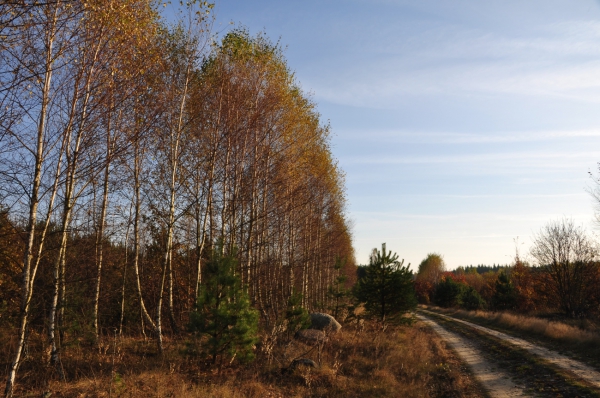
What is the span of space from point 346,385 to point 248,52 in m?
12.2

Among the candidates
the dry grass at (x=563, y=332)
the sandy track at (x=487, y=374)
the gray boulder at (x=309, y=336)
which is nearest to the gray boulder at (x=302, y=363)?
the gray boulder at (x=309, y=336)

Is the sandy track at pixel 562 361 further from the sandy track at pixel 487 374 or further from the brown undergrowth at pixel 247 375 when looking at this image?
the brown undergrowth at pixel 247 375

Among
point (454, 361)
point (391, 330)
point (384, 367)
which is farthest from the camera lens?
point (391, 330)

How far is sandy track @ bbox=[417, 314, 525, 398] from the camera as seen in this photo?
10292mm

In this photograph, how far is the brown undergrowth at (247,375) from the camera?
354 inches

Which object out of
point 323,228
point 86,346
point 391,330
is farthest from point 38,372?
point 323,228

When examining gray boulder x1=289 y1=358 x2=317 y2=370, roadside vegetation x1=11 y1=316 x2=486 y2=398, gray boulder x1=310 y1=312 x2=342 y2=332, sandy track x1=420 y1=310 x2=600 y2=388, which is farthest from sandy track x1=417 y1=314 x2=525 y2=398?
gray boulder x1=310 y1=312 x2=342 y2=332

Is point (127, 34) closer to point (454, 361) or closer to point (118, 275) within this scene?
point (118, 275)

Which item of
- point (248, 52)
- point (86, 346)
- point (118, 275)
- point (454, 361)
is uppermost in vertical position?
point (248, 52)

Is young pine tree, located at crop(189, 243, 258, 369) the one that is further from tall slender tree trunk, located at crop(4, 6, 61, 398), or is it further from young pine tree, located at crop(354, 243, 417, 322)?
young pine tree, located at crop(354, 243, 417, 322)

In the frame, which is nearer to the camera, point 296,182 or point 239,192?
point 239,192

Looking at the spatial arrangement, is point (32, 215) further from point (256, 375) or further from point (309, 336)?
point (309, 336)

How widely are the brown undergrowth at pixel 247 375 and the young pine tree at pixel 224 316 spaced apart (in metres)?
0.64

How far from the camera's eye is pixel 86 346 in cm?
1216
